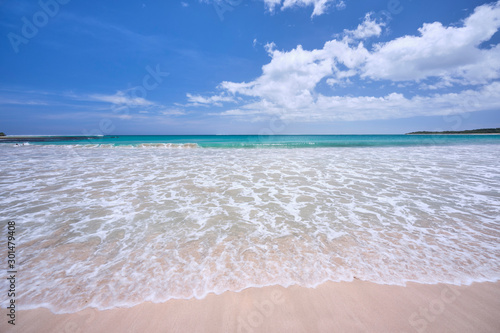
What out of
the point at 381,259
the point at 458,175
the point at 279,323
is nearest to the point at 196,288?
the point at 279,323

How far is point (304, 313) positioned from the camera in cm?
252

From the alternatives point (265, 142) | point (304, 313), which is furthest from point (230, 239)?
point (265, 142)

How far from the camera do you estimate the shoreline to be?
2350 mm

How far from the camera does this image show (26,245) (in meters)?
3.93

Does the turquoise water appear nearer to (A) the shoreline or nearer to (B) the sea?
(B) the sea

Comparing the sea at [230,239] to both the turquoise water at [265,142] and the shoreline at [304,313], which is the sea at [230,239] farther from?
the turquoise water at [265,142]

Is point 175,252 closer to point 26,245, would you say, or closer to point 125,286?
point 125,286

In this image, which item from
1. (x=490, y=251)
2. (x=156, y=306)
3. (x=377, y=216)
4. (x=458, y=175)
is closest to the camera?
(x=156, y=306)

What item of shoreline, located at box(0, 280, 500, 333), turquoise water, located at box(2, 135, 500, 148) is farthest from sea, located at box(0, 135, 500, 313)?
turquoise water, located at box(2, 135, 500, 148)

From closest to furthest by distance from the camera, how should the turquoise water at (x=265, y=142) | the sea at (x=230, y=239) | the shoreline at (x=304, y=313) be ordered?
the shoreline at (x=304, y=313)
the sea at (x=230, y=239)
the turquoise water at (x=265, y=142)

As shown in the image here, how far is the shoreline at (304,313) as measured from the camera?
7.71 ft

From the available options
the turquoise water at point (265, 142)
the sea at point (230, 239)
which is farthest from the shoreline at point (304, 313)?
the turquoise water at point (265, 142)

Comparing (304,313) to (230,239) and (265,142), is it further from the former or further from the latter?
(265,142)

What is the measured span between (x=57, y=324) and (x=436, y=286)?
5.11 metres
